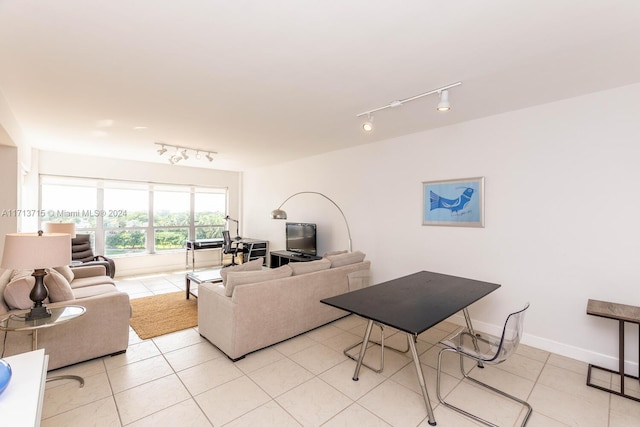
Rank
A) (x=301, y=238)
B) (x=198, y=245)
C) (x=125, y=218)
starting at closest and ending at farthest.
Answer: (x=301, y=238)
(x=125, y=218)
(x=198, y=245)

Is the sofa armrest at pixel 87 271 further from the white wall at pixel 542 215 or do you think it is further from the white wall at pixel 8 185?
the white wall at pixel 542 215

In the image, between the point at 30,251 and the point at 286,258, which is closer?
the point at 30,251

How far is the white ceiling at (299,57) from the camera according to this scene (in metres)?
1.61

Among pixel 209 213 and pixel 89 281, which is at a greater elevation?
pixel 209 213

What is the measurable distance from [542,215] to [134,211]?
23.7ft

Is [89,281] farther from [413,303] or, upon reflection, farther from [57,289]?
[413,303]

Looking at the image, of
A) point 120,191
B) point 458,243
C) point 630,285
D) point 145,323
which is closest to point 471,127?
point 458,243

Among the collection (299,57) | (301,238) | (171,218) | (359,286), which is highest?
(299,57)

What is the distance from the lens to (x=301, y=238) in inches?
212

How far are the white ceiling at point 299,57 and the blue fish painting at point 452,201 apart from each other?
0.88m

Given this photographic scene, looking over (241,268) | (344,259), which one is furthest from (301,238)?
(241,268)

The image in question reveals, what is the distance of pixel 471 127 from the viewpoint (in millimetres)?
3430

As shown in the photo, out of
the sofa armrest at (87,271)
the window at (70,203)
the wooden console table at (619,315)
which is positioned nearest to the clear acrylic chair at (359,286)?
the wooden console table at (619,315)

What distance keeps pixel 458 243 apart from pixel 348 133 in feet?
6.67
